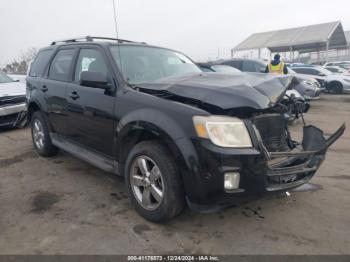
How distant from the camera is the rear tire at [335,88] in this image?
1584 centimetres

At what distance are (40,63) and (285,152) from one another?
13.7 feet

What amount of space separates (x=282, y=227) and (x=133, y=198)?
1.48 m

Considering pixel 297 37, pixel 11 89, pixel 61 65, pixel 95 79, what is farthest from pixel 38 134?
pixel 297 37

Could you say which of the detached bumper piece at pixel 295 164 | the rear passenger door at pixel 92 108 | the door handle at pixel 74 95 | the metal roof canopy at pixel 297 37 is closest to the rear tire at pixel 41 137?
the rear passenger door at pixel 92 108

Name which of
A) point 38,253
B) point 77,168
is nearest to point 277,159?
point 38,253

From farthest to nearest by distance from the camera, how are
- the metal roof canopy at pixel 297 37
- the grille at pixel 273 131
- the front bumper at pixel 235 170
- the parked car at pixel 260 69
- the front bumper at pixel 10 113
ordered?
1. the metal roof canopy at pixel 297 37
2. the parked car at pixel 260 69
3. the front bumper at pixel 10 113
4. the grille at pixel 273 131
5. the front bumper at pixel 235 170

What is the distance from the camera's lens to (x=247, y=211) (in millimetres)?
3314

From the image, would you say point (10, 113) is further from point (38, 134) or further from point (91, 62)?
point (91, 62)

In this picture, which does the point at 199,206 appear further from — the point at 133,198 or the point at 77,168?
the point at 77,168

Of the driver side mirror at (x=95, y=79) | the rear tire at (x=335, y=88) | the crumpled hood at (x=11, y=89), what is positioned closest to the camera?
the driver side mirror at (x=95, y=79)

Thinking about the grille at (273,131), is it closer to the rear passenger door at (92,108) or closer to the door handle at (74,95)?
the rear passenger door at (92,108)

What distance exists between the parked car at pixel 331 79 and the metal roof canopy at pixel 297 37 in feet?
46.1

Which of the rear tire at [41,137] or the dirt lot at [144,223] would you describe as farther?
the rear tire at [41,137]

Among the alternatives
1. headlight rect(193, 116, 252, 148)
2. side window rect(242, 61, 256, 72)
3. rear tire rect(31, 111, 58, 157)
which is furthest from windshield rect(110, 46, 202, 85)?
side window rect(242, 61, 256, 72)
